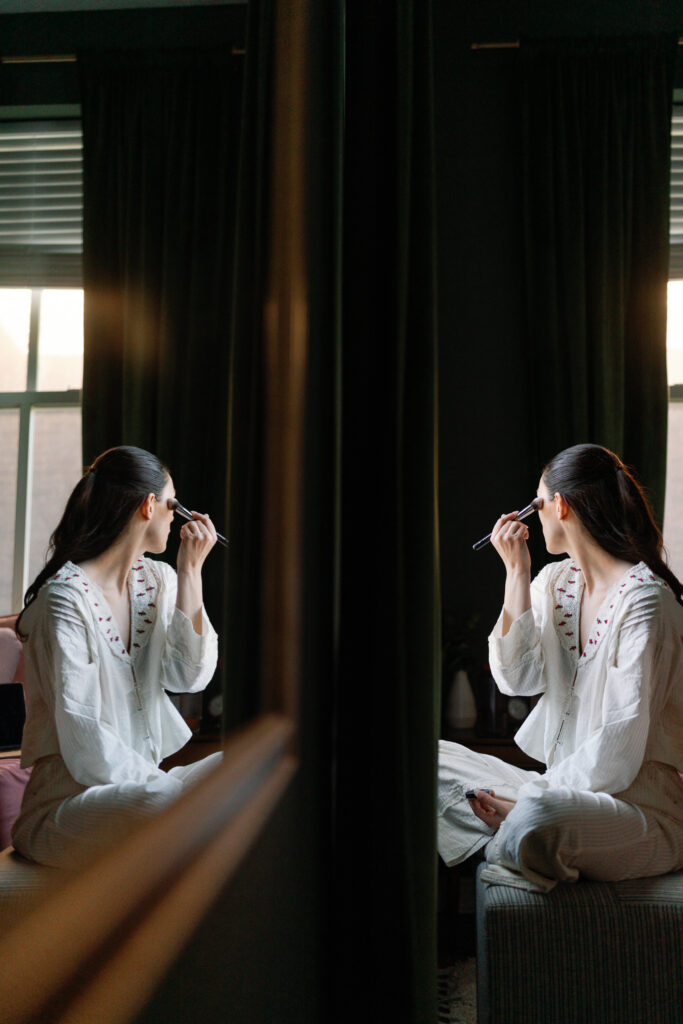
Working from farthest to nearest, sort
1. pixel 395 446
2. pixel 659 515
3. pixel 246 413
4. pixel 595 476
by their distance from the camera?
pixel 659 515 < pixel 595 476 < pixel 395 446 < pixel 246 413

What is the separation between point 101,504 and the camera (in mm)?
468

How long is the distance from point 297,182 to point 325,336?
0.70 feet

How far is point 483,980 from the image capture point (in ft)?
3.61

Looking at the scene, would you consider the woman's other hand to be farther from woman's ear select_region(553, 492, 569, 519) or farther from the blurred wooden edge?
the blurred wooden edge

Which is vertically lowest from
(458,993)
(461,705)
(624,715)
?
(458,993)

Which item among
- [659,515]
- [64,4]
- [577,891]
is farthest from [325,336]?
[659,515]

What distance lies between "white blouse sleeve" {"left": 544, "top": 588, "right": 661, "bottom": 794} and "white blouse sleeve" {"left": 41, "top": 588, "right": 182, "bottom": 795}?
935mm

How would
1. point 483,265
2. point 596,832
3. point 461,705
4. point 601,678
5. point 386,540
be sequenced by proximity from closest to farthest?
1. point 386,540
2. point 596,832
3. point 601,678
4. point 461,705
5. point 483,265

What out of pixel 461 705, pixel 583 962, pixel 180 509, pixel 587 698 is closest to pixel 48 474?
pixel 180 509

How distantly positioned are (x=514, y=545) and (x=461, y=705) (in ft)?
2.46

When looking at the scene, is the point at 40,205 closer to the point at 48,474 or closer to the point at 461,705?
the point at 48,474

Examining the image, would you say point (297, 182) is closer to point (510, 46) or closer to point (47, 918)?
point (47, 918)

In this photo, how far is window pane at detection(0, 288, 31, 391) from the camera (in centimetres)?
31

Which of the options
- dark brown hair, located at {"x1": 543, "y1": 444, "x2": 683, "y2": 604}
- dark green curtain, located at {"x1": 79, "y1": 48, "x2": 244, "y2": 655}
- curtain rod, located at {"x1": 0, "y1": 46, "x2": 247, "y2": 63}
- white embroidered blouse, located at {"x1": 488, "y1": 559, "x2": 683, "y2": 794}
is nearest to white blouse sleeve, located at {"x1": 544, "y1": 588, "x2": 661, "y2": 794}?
white embroidered blouse, located at {"x1": 488, "y1": 559, "x2": 683, "y2": 794}
